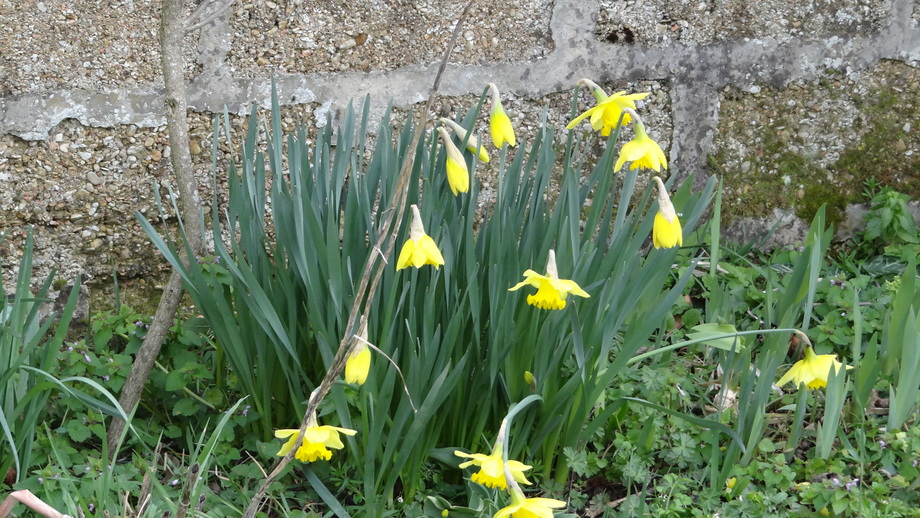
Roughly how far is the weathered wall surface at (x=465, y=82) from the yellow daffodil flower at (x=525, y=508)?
137 cm

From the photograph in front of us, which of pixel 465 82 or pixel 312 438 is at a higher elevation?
pixel 465 82

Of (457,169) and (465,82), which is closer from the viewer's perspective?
(457,169)

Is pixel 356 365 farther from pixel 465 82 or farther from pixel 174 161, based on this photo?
pixel 465 82

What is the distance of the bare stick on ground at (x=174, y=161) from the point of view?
5.73ft

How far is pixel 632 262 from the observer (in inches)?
64.8

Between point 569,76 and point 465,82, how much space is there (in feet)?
0.99

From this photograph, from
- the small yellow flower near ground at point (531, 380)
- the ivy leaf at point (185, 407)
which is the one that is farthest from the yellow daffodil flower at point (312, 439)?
the ivy leaf at point (185, 407)

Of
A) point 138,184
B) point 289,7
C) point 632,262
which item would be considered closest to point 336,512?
point 632,262

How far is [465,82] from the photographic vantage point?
7.64ft

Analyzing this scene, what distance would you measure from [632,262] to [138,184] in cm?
131

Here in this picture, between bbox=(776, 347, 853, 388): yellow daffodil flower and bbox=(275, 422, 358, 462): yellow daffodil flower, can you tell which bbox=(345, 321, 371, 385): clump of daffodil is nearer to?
bbox=(275, 422, 358, 462): yellow daffodil flower

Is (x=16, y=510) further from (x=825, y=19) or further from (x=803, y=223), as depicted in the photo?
(x=825, y=19)

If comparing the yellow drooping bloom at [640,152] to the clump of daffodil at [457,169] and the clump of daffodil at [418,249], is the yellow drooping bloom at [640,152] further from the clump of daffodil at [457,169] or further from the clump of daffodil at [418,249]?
the clump of daffodil at [418,249]

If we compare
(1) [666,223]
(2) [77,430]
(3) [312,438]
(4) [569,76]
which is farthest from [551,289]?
(4) [569,76]
